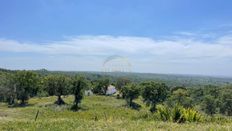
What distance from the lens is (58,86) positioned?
65.8m

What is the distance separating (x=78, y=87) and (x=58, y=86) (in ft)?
14.3

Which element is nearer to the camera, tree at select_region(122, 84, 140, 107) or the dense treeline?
the dense treeline

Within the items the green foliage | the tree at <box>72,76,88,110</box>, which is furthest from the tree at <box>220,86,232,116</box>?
the green foliage

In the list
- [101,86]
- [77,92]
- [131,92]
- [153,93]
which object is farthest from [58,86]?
[101,86]

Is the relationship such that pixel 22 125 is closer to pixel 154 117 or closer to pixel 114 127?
pixel 114 127

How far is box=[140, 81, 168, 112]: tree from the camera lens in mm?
70938

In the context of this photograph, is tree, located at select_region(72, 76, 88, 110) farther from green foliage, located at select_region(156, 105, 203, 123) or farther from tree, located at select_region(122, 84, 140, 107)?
green foliage, located at select_region(156, 105, 203, 123)

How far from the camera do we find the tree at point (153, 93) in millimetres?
70938

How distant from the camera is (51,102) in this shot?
64.1m

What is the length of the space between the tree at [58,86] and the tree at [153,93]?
18.2 m

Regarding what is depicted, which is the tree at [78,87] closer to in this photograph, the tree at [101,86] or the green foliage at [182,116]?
the tree at [101,86]

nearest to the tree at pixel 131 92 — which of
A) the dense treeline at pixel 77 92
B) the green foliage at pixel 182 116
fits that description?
the dense treeline at pixel 77 92

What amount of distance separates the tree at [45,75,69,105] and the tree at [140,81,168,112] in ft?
59.6

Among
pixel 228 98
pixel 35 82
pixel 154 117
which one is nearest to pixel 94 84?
pixel 35 82
